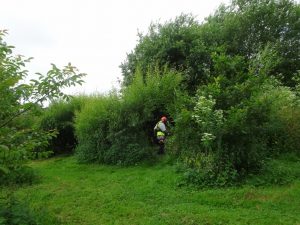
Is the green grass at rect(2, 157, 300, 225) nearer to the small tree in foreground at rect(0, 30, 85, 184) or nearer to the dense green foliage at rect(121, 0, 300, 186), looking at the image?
the dense green foliage at rect(121, 0, 300, 186)

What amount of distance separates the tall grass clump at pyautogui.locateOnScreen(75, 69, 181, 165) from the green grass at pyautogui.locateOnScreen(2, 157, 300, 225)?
2498 millimetres

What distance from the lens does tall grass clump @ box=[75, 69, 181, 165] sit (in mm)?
12617

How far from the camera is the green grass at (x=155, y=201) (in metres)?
6.56

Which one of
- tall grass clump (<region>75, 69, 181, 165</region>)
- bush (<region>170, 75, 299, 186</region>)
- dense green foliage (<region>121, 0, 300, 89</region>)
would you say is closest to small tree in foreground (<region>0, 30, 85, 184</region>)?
bush (<region>170, 75, 299, 186</region>)

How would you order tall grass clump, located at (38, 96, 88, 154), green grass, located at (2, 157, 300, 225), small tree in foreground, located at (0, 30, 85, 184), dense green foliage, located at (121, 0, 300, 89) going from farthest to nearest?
1. dense green foliage, located at (121, 0, 300, 89)
2. tall grass clump, located at (38, 96, 88, 154)
3. green grass, located at (2, 157, 300, 225)
4. small tree in foreground, located at (0, 30, 85, 184)

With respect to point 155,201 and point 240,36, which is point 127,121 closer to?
point 155,201

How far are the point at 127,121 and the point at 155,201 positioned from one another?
5.51 metres

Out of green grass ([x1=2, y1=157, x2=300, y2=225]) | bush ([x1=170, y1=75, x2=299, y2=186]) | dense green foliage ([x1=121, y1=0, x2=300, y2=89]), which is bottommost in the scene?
green grass ([x1=2, y1=157, x2=300, y2=225])

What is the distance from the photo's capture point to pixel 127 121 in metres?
12.9

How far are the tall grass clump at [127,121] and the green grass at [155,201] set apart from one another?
2498mm

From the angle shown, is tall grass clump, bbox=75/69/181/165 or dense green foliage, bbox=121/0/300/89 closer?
tall grass clump, bbox=75/69/181/165

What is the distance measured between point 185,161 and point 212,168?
122 cm

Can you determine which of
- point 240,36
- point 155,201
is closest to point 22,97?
point 155,201

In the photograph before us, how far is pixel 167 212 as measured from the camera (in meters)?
6.96
